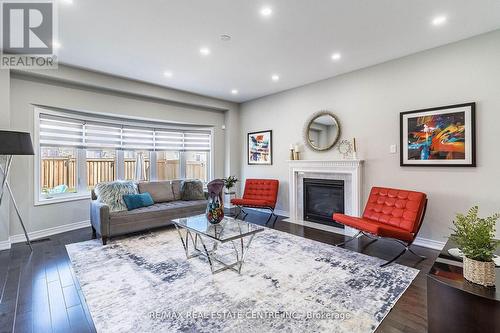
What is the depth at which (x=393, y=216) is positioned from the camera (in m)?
3.41

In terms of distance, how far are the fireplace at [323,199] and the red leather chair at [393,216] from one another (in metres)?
0.81

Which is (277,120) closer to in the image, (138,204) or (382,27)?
(382,27)

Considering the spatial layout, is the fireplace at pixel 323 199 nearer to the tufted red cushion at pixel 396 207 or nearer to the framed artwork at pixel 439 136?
the tufted red cushion at pixel 396 207

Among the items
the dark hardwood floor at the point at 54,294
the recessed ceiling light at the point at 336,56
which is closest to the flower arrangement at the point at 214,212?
the dark hardwood floor at the point at 54,294

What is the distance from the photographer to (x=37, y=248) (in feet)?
11.6

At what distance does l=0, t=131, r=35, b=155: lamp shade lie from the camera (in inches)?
123

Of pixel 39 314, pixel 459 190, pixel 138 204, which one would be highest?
pixel 459 190

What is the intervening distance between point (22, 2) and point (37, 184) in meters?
2.83

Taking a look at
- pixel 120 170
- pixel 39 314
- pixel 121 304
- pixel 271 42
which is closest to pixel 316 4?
pixel 271 42

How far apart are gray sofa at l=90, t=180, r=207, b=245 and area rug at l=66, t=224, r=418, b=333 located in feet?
1.25

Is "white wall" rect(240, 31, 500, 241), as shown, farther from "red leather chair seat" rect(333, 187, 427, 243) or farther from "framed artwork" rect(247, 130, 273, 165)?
"framed artwork" rect(247, 130, 273, 165)

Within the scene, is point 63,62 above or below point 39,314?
above

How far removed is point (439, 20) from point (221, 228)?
3.54 meters

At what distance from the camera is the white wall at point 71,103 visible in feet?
12.6
